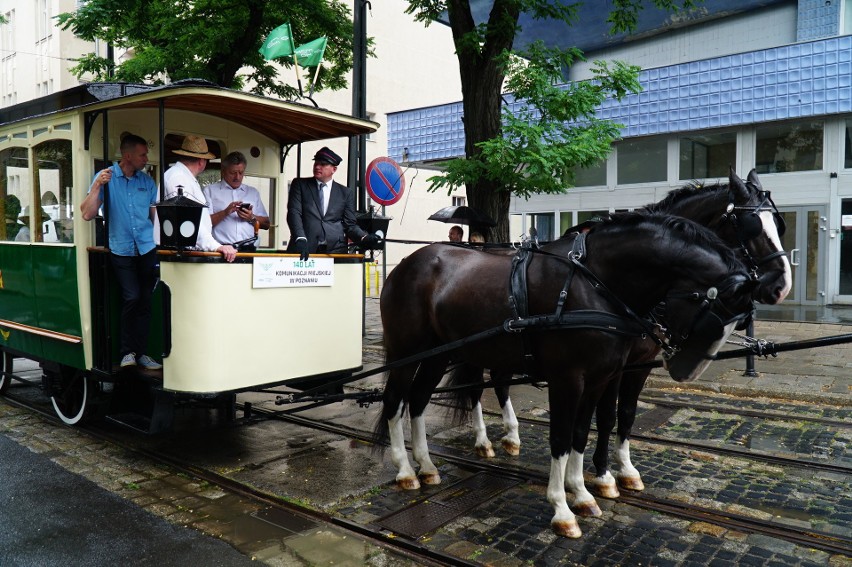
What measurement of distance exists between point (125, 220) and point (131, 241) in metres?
0.17

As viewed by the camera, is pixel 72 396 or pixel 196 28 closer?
pixel 72 396

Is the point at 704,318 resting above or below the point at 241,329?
above

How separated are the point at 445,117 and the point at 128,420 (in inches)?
602

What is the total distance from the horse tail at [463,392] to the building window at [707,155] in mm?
13128

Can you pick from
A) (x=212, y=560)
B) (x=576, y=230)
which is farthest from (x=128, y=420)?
(x=576, y=230)

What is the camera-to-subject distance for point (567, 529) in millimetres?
3906

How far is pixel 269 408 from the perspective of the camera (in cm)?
705

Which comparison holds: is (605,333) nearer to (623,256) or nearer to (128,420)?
(623,256)

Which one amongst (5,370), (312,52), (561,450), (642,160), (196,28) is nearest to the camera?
(561,450)

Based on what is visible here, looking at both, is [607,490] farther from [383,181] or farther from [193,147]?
[383,181]

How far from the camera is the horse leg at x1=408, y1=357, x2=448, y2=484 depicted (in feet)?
16.1

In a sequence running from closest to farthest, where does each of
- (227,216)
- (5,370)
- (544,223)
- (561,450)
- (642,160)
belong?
(561,450)
(227,216)
(5,370)
(642,160)
(544,223)

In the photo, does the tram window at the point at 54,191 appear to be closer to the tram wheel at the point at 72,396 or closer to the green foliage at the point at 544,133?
the tram wheel at the point at 72,396

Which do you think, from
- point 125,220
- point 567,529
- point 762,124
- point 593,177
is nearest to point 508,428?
point 567,529
